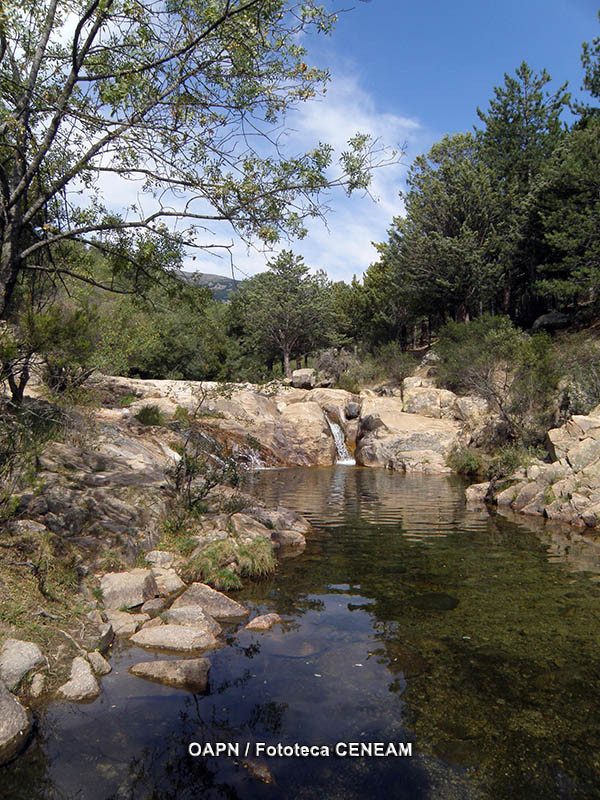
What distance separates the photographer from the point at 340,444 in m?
35.1

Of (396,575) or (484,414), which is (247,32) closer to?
(396,575)

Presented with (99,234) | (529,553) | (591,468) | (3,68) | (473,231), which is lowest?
(529,553)

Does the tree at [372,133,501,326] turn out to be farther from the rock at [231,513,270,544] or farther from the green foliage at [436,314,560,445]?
the rock at [231,513,270,544]

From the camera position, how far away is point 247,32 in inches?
269

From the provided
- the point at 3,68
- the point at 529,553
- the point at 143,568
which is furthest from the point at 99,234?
the point at 529,553

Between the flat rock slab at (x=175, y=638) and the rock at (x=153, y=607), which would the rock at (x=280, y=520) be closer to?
the rock at (x=153, y=607)

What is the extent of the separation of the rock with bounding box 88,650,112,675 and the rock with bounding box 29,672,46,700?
25.1 inches

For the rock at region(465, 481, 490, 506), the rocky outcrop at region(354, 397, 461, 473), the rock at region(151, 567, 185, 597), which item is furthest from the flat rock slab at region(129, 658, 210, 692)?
the rocky outcrop at region(354, 397, 461, 473)

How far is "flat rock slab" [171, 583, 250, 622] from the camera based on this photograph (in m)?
8.03

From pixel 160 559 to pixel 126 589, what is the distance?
169 centimetres

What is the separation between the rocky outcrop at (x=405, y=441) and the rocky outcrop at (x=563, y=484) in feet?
30.5

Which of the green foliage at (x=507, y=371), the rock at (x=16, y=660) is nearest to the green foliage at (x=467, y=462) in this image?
the green foliage at (x=507, y=371)

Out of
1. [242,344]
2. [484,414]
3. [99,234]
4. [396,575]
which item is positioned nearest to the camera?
[99,234]

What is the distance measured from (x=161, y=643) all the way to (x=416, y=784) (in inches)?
144
